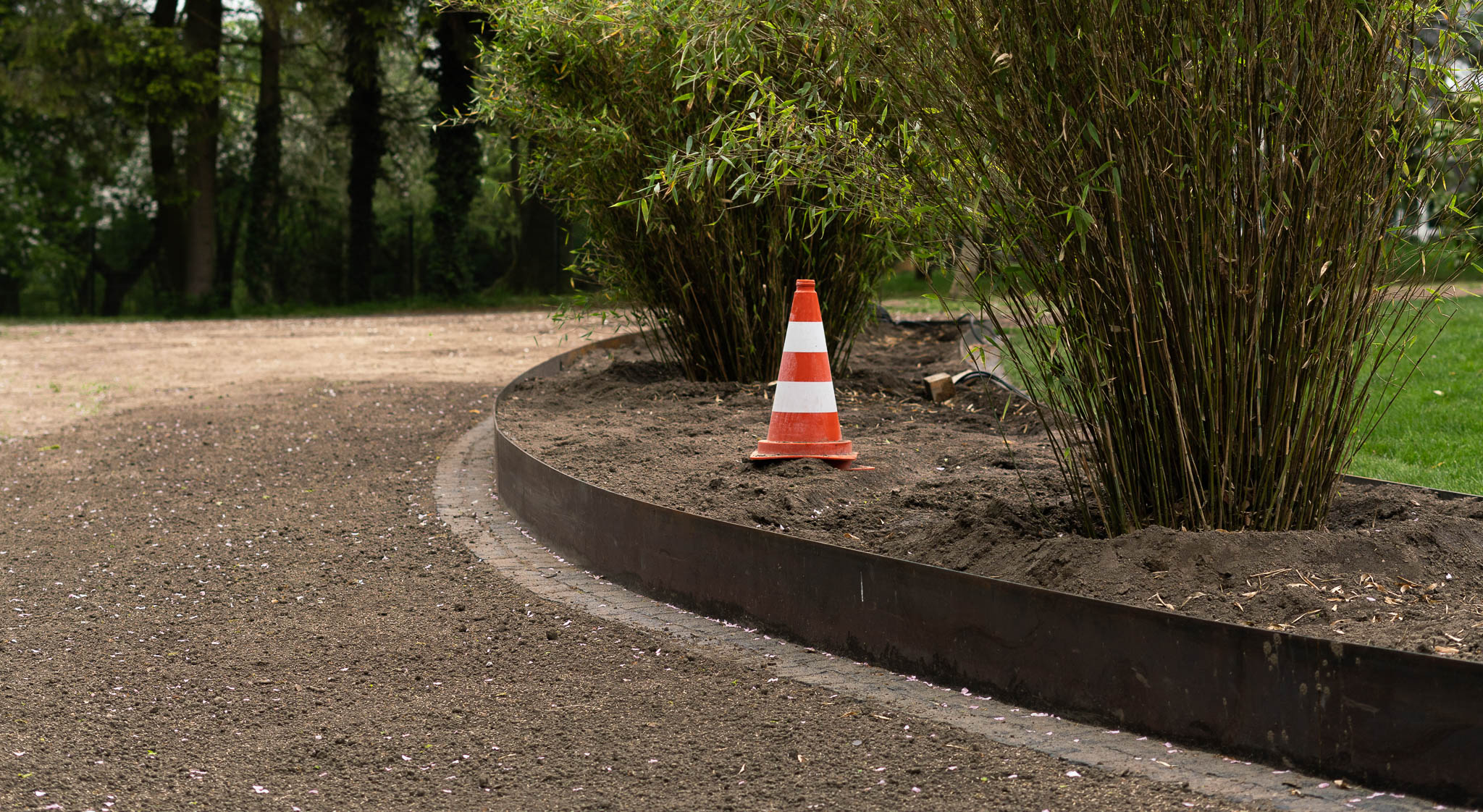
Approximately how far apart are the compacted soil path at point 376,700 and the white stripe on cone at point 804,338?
5.57ft

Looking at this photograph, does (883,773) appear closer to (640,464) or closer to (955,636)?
(955,636)

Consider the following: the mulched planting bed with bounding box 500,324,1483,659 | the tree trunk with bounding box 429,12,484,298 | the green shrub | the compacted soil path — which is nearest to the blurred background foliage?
the tree trunk with bounding box 429,12,484,298

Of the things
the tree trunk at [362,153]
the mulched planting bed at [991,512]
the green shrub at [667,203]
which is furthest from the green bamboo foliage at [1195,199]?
the tree trunk at [362,153]

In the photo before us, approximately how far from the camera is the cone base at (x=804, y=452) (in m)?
5.50

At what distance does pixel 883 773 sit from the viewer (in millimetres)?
2986

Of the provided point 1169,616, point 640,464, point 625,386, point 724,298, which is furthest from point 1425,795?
point 625,386

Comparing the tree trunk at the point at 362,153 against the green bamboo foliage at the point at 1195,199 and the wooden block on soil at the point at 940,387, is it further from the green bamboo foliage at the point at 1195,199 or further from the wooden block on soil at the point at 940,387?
the green bamboo foliage at the point at 1195,199

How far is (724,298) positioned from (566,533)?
2899 mm

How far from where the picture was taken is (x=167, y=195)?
2230cm

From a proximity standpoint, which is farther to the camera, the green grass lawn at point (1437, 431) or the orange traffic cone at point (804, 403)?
the green grass lawn at point (1437, 431)

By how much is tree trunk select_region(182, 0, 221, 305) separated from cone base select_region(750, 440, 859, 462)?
18.6 metres

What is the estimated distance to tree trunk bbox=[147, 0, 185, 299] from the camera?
877 inches

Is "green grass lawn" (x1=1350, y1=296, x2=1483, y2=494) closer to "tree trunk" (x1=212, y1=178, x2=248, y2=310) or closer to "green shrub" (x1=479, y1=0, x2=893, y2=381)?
"green shrub" (x1=479, y1=0, x2=893, y2=381)

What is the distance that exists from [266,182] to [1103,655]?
24261 mm
